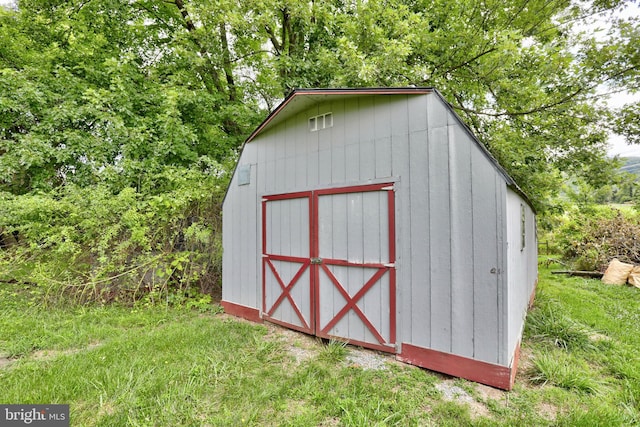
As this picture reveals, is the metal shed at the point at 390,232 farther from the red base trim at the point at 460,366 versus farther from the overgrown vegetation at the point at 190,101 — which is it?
the overgrown vegetation at the point at 190,101

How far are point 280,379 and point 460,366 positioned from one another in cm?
181

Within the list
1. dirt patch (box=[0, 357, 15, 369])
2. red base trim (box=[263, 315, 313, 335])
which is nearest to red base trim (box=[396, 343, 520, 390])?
red base trim (box=[263, 315, 313, 335])

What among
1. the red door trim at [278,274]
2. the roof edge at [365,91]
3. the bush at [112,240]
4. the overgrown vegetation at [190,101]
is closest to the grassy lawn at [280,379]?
the red door trim at [278,274]

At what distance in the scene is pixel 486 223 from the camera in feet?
9.07

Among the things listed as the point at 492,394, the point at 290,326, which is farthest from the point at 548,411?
the point at 290,326

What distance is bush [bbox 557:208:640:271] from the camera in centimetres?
814

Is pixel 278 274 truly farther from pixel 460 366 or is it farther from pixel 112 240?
pixel 112 240

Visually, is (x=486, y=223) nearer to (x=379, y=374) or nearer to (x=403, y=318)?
(x=403, y=318)

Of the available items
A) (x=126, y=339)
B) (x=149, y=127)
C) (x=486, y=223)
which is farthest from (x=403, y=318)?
(x=149, y=127)

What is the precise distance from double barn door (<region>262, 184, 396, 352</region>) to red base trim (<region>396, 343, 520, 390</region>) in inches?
9.8

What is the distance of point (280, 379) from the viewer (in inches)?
115

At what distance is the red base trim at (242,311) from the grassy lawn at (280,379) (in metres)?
0.25

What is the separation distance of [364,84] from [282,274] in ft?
14.6

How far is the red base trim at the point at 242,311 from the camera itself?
475cm
